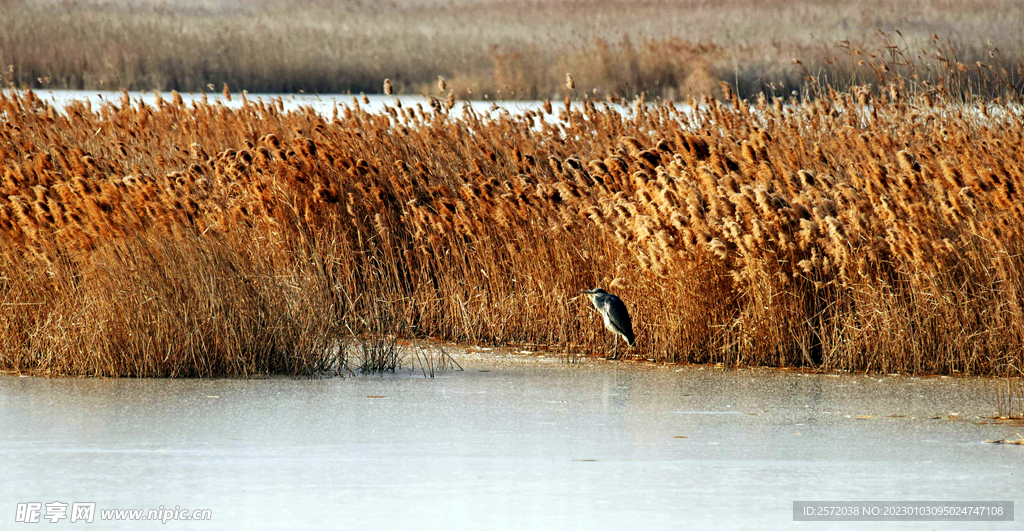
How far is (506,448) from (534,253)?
287 cm

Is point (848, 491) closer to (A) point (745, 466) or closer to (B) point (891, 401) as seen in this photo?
(A) point (745, 466)

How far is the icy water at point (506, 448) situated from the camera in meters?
3.65

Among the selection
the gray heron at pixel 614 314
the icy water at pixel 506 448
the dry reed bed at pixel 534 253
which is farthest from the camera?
the gray heron at pixel 614 314

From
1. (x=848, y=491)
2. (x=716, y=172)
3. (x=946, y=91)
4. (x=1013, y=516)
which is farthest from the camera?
(x=946, y=91)

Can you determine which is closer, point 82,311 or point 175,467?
point 175,467

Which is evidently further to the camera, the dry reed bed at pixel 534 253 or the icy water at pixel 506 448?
the dry reed bed at pixel 534 253

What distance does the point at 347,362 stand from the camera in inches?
246

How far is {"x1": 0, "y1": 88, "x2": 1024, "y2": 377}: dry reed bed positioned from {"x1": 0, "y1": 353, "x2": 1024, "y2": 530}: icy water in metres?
0.30

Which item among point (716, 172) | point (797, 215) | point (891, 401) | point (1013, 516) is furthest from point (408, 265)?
point (1013, 516)

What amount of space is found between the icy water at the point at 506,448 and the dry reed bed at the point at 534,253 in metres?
0.30

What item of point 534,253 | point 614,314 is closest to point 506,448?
point 614,314

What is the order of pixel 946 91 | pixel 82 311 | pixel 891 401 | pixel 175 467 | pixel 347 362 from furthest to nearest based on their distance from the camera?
pixel 946 91, pixel 347 362, pixel 82 311, pixel 891 401, pixel 175 467

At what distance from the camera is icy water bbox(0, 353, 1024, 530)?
3.65 m

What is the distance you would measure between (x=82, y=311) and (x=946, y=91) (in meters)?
6.68
